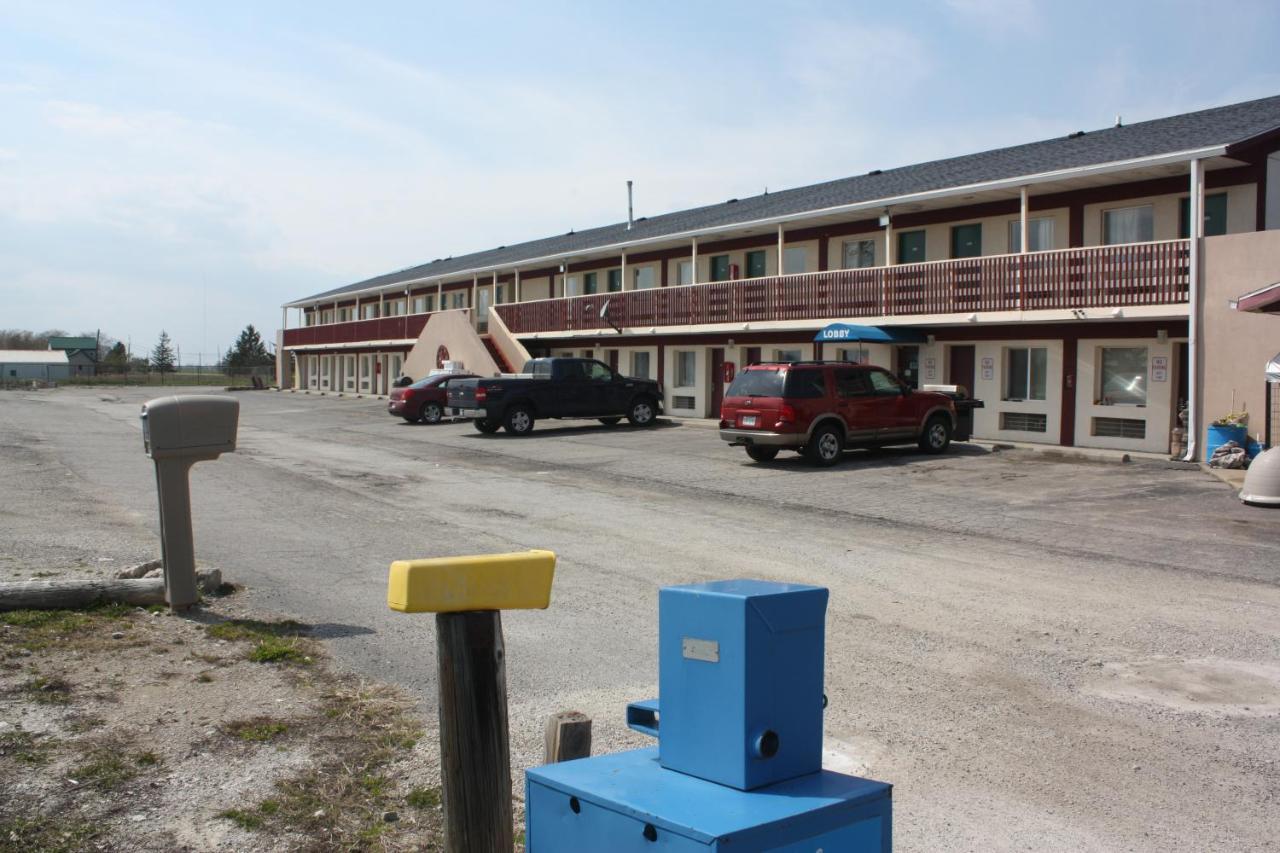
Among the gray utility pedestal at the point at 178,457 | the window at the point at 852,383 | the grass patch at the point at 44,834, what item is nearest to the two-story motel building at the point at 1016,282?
the window at the point at 852,383

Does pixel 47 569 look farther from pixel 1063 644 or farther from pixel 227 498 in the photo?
pixel 1063 644

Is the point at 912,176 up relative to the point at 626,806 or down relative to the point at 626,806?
up

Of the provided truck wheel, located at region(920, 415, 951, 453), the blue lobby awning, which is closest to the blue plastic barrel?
truck wheel, located at region(920, 415, 951, 453)

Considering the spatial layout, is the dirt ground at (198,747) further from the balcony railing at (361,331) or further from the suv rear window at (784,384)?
the balcony railing at (361,331)

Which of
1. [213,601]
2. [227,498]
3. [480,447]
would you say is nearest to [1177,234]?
[480,447]

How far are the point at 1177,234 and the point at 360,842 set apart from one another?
2139 cm

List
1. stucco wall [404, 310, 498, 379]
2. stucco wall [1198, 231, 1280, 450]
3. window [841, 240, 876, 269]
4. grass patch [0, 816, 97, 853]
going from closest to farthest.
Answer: grass patch [0, 816, 97, 853]
stucco wall [1198, 231, 1280, 450]
window [841, 240, 876, 269]
stucco wall [404, 310, 498, 379]

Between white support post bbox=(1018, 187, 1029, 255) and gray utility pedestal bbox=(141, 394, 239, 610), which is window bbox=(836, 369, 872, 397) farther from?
gray utility pedestal bbox=(141, 394, 239, 610)

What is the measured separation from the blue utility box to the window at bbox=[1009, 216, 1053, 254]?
75.9 ft

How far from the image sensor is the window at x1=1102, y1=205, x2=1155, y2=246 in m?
22.1

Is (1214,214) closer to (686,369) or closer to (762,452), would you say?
(762,452)

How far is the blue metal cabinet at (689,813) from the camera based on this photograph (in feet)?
8.30

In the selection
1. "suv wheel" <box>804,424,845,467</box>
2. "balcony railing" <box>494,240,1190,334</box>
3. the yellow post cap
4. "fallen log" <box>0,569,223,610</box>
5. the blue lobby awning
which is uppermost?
"balcony railing" <box>494,240,1190,334</box>

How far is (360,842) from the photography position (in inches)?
169
